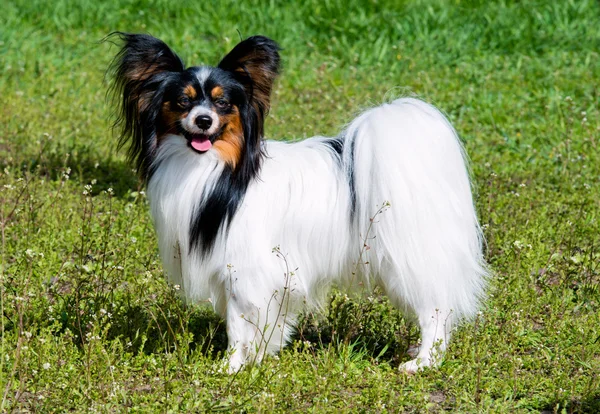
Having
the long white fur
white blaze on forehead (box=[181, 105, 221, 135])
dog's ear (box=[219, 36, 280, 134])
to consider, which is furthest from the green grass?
dog's ear (box=[219, 36, 280, 134])

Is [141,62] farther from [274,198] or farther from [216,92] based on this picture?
[274,198]

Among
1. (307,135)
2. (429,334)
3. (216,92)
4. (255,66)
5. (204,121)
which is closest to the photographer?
(204,121)

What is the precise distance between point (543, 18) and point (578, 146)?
10.4 feet

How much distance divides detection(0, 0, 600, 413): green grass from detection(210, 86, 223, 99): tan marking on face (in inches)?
38.5

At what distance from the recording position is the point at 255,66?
462cm

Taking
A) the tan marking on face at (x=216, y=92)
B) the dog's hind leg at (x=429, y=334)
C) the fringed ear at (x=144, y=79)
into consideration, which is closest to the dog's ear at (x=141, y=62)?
the fringed ear at (x=144, y=79)

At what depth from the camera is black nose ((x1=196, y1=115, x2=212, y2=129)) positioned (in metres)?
4.38

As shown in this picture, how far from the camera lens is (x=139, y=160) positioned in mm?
4734

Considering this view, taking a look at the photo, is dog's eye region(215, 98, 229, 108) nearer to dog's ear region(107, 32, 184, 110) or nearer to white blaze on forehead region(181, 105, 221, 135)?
white blaze on forehead region(181, 105, 221, 135)

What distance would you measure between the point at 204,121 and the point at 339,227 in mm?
890

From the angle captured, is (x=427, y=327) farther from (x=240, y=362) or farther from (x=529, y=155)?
(x=529, y=155)

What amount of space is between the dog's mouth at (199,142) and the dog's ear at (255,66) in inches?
13.1

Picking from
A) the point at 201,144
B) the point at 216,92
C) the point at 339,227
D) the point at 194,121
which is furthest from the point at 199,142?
the point at 339,227

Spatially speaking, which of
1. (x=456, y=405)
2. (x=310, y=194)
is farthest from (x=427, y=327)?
(x=310, y=194)
